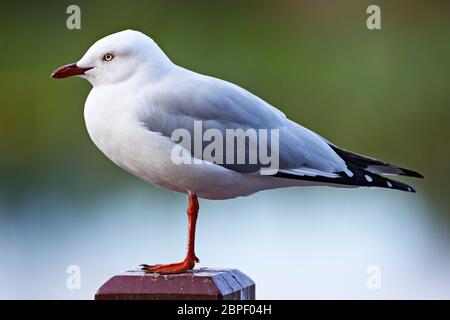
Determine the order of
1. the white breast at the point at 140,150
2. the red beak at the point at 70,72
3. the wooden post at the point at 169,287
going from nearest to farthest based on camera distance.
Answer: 1. the wooden post at the point at 169,287
2. the white breast at the point at 140,150
3. the red beak at the point at 70,72

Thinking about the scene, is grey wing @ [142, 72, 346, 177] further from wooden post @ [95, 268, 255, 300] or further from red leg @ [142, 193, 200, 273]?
wooden post @ [95, 268, 255, 300]

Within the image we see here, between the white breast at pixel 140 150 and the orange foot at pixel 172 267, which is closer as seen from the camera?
the orange foot at pixel 172 267

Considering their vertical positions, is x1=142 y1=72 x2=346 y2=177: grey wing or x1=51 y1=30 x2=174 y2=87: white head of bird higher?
x1=51 y1=30 x2=174 y2=87: white head of bird

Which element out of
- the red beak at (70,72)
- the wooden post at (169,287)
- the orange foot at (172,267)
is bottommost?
the wooden post at (169,287)

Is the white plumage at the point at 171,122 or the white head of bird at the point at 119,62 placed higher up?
the white head of bird at the point at 119,62

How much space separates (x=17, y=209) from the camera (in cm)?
524

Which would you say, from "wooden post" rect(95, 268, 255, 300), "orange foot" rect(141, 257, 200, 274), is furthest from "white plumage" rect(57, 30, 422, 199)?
"wooden post" rect(95, 268, 255, 300)

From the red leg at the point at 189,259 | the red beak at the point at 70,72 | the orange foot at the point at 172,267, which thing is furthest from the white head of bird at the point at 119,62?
the orange foot at the point at 172,267

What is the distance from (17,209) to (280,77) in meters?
1.53

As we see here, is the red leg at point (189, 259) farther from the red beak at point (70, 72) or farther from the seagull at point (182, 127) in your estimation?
the red beak at point (70, 72)

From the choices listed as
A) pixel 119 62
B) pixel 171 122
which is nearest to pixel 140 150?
pixel 171 122

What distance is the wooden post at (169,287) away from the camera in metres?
1.98

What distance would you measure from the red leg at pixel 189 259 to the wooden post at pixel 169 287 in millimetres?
126

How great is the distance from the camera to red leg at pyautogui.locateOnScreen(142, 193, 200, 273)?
217 centimetres
